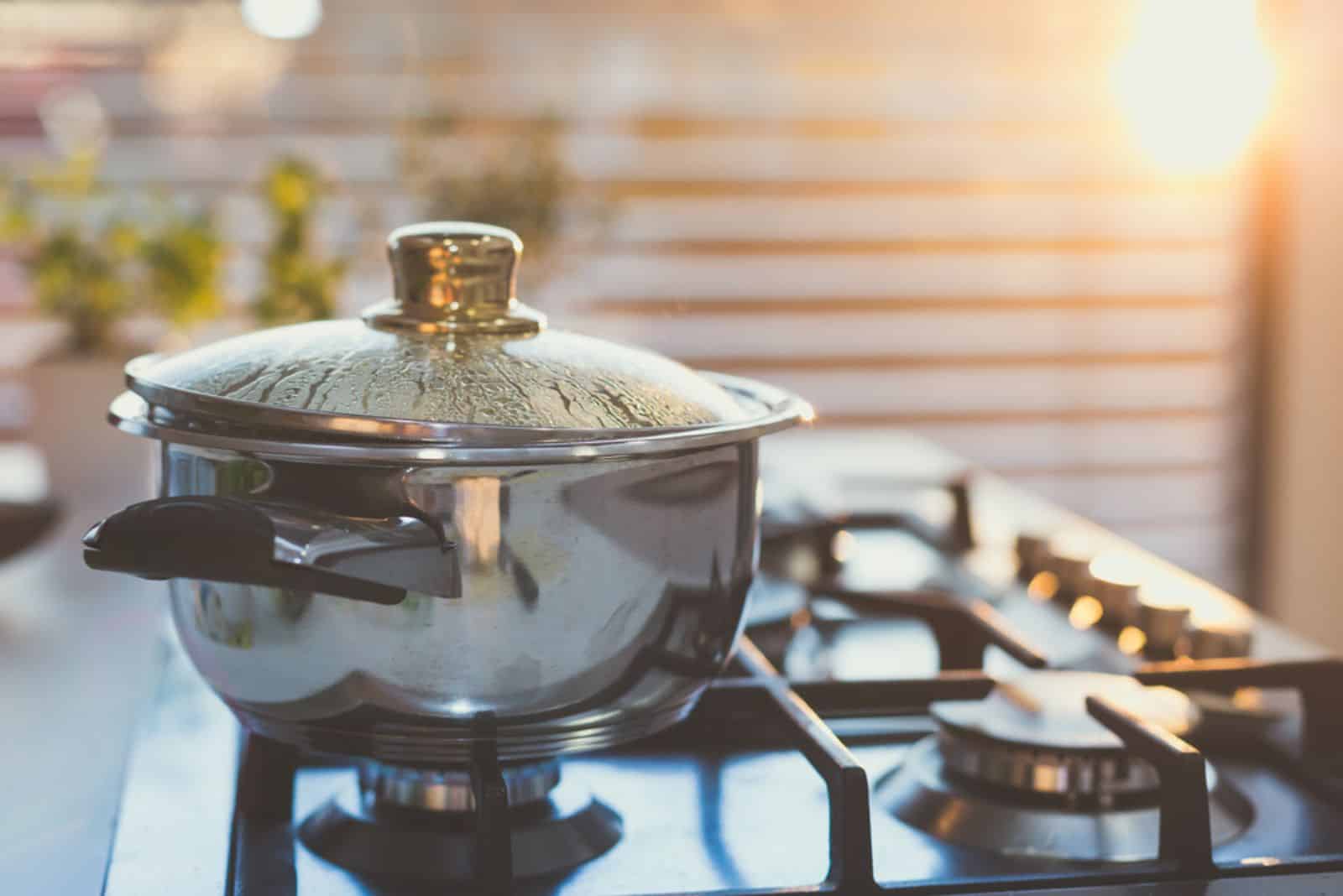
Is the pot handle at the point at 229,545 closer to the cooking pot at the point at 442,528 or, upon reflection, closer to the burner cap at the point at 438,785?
the cooking pot at the point at 442,528

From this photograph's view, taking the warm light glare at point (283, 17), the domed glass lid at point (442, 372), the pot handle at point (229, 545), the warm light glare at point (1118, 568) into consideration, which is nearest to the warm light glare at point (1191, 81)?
the warm light glare at point (283, 17)

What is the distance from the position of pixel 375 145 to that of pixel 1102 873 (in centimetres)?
257

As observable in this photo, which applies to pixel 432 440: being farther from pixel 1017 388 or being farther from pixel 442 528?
pixel 1017 388

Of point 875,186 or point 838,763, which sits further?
point 875,186

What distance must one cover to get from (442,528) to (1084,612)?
0.57 m

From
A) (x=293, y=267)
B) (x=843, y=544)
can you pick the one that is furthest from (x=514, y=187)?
(x=843, y=544)

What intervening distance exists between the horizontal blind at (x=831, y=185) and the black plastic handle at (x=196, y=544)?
2474 mm

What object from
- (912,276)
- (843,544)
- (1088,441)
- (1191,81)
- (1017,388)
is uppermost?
(1191,81)

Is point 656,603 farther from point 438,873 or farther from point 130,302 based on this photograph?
point 130,302

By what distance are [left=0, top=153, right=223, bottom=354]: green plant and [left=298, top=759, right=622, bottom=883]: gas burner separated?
1050mm

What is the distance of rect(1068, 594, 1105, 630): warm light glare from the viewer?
902mm

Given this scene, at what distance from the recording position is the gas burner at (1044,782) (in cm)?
58

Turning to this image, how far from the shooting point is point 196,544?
0.44 metres

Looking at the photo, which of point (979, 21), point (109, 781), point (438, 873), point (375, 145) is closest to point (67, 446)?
point (109, 781)
